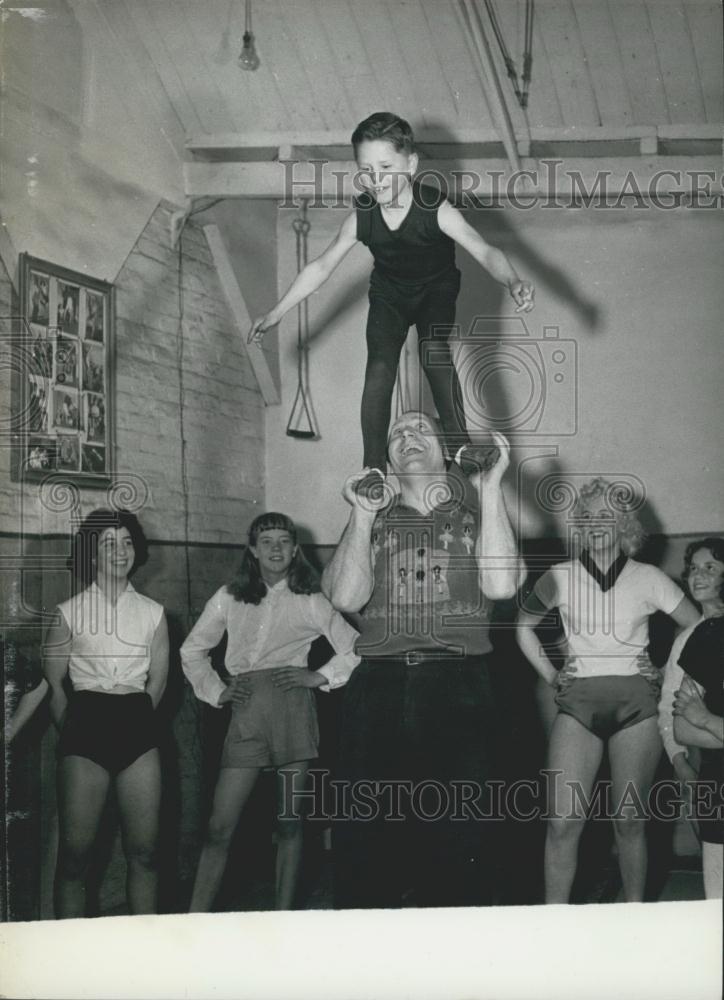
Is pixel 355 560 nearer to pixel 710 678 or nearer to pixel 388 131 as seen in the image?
pixel 710 678

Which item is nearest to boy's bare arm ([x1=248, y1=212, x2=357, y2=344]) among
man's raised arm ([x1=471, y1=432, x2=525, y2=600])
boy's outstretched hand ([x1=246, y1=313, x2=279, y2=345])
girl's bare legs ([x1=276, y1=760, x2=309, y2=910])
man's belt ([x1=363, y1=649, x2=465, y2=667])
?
boy's outstretched hand ([x1=246, y1=313, x2=279, y2=345])

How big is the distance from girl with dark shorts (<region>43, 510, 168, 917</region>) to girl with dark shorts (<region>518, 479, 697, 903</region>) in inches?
53.6

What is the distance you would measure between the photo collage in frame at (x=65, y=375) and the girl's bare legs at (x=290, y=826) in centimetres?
127

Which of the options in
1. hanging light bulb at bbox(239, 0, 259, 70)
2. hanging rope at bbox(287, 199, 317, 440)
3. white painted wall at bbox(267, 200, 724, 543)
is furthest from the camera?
hanging rope at bbox(287, 199, 317, 440)

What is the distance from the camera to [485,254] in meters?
4.01

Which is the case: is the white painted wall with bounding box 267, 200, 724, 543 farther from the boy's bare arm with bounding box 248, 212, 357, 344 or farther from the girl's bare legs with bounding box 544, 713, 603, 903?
the girl's bare legs with bounding box 544, 713, 603, 903

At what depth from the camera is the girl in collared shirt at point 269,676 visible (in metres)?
4.18

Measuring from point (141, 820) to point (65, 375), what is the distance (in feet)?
5.26

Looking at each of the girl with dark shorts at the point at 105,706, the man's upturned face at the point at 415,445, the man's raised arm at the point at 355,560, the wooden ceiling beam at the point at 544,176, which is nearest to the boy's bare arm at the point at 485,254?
the wooden ceiling beam at the point at 544,176

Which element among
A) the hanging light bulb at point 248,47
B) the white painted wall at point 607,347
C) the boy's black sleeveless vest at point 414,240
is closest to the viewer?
the boy's black sleeveless vest at point 414,240

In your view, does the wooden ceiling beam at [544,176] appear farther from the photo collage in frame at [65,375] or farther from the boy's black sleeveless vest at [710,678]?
the boy's black sleeveless vest at [710,678]

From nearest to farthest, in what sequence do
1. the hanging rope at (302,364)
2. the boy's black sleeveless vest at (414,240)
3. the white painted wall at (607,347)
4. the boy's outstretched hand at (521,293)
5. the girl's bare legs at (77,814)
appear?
1. the boy's outstretched hand at (521,293)
2. the girl's bare legs at (77,814)
3. the boy's black sleeveless vest at (414,240)
4. the white painted wall at (607,347)
5. the hanging rope at (302,364)


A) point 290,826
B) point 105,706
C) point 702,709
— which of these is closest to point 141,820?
point 105,706

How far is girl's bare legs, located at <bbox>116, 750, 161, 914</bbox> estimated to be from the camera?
4.10m
